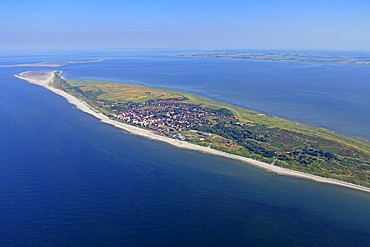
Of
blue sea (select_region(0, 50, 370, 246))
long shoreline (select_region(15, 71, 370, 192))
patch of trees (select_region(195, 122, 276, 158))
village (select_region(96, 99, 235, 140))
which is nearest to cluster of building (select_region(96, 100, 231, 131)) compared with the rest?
village (select_region(96, 99, 235, 140))

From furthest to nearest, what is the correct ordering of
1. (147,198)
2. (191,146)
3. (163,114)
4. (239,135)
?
(163,114) < (239,135) < (191,146) < (147,198)

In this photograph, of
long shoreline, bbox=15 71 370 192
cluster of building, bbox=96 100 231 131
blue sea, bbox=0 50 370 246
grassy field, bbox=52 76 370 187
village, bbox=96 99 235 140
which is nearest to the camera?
blue sea, bbox=0 50 370 246

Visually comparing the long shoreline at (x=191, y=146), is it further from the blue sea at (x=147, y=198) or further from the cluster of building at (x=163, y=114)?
the cluster of building at (x=163, y=114)

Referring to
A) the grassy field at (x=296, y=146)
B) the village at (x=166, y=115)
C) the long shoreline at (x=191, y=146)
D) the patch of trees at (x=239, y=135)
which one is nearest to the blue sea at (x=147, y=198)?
the long shoreline at (x=191, y=146)

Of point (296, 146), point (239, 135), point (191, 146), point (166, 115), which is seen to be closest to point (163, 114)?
point (166, 115)

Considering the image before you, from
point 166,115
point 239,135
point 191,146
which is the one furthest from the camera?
point 166,115

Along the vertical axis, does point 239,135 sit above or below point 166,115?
below

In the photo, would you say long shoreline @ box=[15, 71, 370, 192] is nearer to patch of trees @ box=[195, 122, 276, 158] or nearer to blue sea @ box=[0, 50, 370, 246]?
blue sea @ box=[0, 50, 370, 246]

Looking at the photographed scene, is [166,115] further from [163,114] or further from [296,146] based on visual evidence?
[296,146]

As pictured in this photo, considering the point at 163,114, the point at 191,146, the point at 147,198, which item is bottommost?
the point at 147,198

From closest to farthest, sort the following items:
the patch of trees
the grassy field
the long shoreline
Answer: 1. the long shoreline
2. the grassy field
3. the patch of trees

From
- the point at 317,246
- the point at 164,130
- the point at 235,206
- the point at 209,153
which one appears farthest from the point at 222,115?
the point at 317,246

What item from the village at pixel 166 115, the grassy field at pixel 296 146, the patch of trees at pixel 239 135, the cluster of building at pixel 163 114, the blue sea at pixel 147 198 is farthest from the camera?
the cluster of building at pixel 163 114
